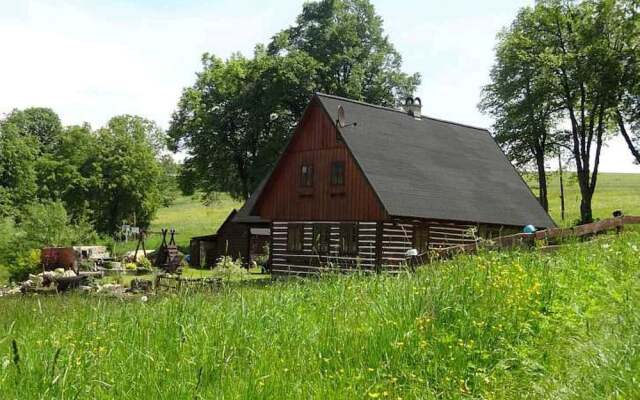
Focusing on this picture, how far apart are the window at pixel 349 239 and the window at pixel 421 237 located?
2.39 m

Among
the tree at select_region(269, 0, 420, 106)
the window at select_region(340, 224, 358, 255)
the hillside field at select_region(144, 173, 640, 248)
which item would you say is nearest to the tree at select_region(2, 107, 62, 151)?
the hillside field at select_region(144, 173, 640, 248)

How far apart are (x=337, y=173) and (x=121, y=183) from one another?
1536 inches

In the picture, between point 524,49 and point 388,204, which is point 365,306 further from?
point 524,49

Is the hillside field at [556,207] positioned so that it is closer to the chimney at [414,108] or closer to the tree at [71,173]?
the tree at [71,173]

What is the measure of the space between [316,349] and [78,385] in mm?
2175

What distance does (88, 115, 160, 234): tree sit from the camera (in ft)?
200

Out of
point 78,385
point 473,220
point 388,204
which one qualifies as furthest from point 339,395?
point 473,220

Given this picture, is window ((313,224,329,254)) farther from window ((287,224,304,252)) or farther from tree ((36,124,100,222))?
tree ((36,124,100,222))

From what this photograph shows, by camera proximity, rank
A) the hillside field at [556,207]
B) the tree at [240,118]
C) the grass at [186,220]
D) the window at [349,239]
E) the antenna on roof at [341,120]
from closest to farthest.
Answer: the window at [349,239] → the antenna on roof at [341,120] → the tree at [240,118] → the hillside field at [556,207] → the grass at [186,220]

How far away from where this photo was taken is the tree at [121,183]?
60.9m

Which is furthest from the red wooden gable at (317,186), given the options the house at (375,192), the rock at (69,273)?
the rock at (69,273)

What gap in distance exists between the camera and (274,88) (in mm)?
42938

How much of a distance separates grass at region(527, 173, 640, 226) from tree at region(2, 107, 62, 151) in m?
54.9

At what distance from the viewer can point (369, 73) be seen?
4653cm
